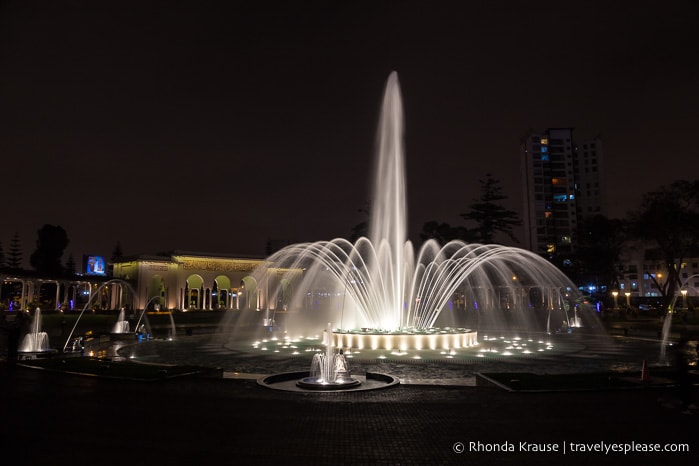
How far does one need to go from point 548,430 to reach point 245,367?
1264 cm

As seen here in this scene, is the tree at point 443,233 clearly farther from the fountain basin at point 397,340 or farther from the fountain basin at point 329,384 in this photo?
the fountain basin at point 329,384

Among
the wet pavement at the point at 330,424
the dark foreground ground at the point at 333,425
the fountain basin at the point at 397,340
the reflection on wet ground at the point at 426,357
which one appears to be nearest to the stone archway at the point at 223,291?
the reflection on wet ground at the point at 426,357

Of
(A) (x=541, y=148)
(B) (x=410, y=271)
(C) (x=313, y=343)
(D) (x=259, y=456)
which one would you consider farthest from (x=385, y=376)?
(A) (x=541, y=148)

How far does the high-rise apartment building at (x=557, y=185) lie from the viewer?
119875 mm

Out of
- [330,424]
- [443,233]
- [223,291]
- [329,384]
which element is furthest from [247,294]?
[330,424]

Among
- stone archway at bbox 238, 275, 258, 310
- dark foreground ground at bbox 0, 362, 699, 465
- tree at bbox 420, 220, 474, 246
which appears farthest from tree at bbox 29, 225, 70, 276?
dark foreground ground at bbox 0, 362, 699, 465

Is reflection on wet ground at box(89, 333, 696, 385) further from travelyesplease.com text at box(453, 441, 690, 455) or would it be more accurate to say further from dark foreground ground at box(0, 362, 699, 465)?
travelyesplease.com text at box(453, 441, 690, 455)

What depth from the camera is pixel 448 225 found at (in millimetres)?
74750

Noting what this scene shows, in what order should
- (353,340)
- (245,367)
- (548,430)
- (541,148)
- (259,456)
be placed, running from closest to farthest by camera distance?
(259,456) < (548,430) < (245,367) < (353,340) < (541,148)

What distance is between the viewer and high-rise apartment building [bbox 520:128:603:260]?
119875 mm

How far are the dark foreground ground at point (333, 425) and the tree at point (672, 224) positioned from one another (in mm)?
44983

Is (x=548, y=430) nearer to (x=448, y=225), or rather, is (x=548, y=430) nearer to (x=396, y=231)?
(x=396, y=231)

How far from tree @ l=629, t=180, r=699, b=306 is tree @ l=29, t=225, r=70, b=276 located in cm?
9065

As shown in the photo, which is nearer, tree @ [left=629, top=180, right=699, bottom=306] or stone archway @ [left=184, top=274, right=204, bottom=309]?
tree @ [left=629, top=180, right=699, bottom=306]
